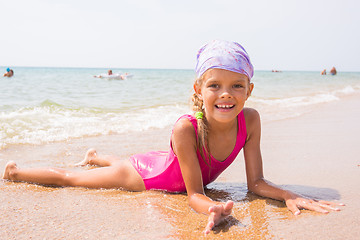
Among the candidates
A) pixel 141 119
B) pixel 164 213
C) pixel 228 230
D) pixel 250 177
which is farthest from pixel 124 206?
pixel 141 119

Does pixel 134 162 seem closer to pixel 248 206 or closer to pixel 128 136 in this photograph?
pixel 248 206

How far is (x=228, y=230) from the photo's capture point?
2078 mm

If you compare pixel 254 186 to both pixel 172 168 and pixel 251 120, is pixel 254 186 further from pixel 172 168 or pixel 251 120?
pixel 172 168

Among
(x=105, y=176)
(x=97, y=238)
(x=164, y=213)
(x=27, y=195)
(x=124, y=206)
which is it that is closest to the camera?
(x=97, y=238)

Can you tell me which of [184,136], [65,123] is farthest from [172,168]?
[65,123]

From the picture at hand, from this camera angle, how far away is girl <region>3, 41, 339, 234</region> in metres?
2.45

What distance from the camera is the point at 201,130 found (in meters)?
2.63

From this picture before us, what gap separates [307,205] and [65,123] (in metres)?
5.22

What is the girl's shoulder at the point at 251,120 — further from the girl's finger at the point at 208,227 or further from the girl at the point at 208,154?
the girl's finger at the point at 208,227

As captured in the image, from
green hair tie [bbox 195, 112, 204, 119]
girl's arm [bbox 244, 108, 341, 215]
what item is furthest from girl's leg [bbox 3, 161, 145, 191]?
girl's arm [bbox 244, 108, 341, 215]

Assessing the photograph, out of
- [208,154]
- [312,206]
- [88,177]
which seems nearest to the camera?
[312,206]

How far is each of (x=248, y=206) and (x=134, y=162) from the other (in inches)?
47.4

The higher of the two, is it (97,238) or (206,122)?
(206,122)

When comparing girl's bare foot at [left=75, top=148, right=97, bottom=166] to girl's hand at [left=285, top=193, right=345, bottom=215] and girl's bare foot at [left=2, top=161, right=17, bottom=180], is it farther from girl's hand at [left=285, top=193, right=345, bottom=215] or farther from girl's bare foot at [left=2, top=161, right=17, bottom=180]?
girl's hand at [left=285, top=193, right=345, bottom=215]
